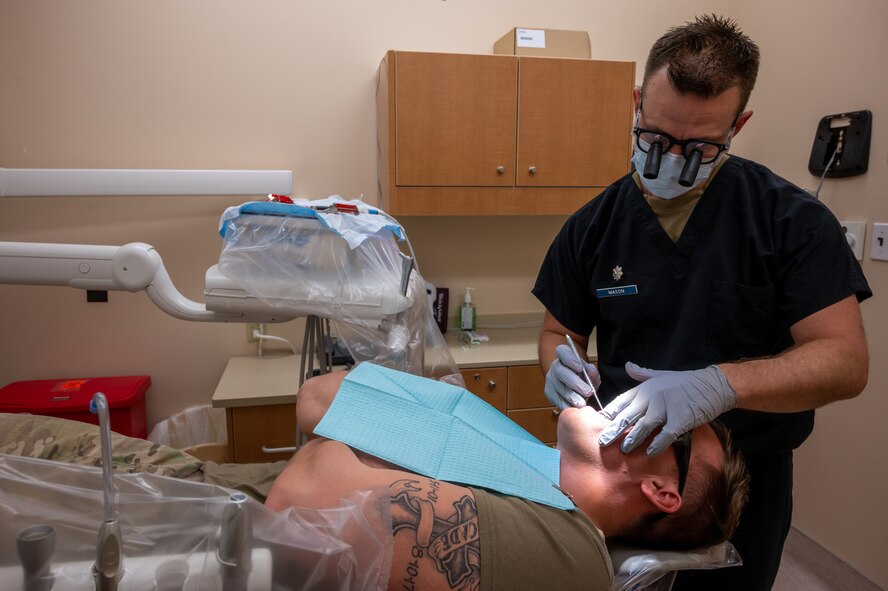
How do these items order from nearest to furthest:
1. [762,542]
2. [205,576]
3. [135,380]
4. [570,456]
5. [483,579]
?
1. [205,576]
2. [483,579]
3. [570,456]
4. [762,542]
5. [135,380]

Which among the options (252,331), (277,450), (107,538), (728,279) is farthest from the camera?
(252,331)

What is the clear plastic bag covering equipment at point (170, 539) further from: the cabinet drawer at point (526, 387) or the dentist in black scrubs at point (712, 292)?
the cabinet drawer at point (526, 387)

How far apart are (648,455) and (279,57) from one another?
212 cm

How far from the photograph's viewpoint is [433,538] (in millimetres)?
889

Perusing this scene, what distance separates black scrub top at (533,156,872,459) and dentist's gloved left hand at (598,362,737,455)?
0.22 m

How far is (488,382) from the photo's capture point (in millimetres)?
2293

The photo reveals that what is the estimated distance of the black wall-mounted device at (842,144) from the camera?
210 cm

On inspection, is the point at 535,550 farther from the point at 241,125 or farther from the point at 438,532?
the point at 241,125

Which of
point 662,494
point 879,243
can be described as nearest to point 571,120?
point 879,243

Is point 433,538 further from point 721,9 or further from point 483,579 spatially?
point 721,9

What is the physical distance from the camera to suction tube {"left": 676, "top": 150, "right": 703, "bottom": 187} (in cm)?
114

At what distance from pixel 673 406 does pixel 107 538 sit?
2.91ft

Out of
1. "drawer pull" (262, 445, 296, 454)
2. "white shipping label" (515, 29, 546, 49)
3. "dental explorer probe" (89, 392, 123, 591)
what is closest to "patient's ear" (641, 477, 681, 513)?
"dental explorer probe" (89, 392, 123, 591)

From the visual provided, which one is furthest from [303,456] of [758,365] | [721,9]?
[721,9]
